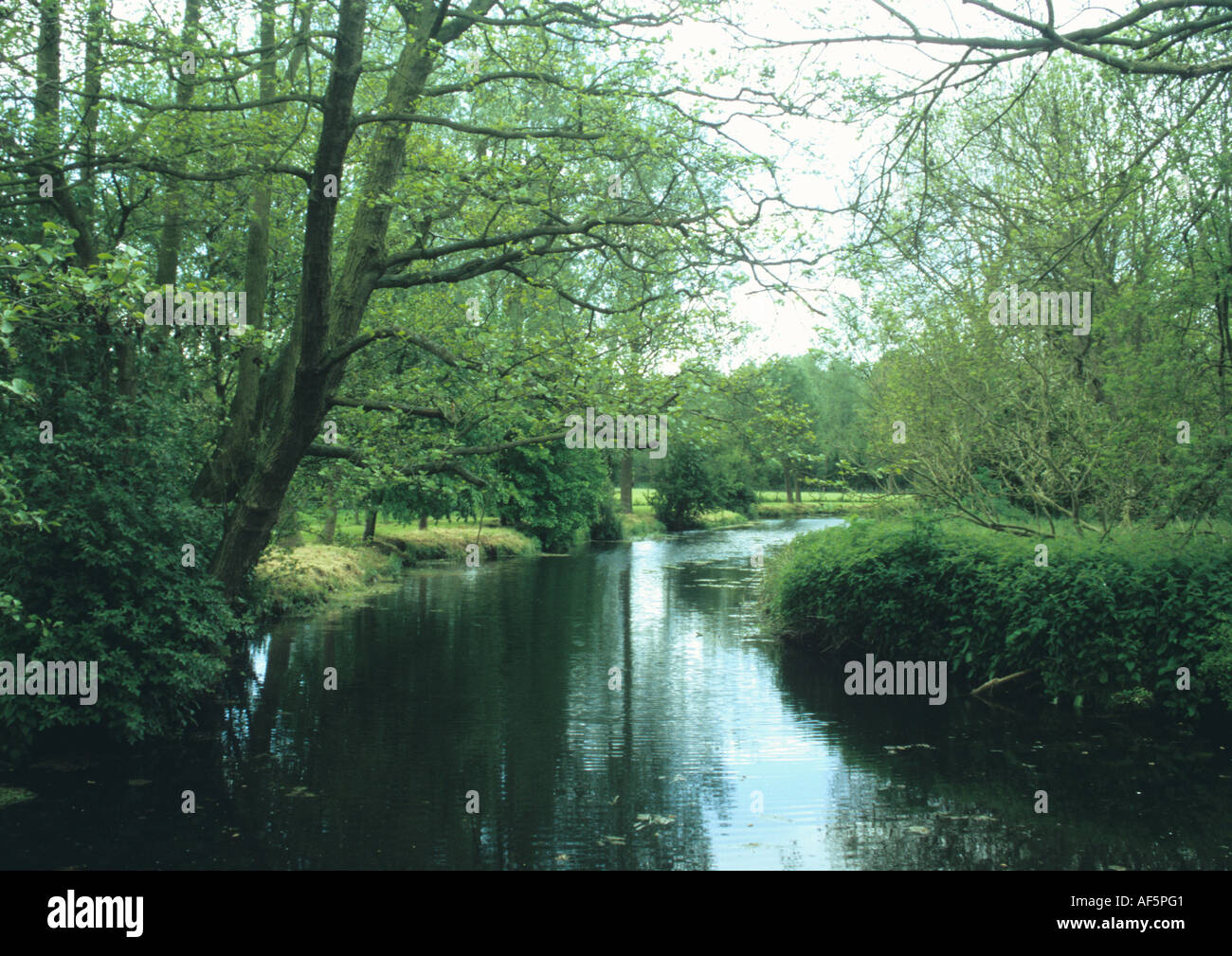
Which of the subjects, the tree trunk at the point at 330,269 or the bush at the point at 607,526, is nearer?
the tree trunk at the point at 330,269

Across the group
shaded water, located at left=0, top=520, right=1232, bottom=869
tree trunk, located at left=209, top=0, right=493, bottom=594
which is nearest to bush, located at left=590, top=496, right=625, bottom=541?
shaded water, located at left=0, top=520, right=1232, bottom=869

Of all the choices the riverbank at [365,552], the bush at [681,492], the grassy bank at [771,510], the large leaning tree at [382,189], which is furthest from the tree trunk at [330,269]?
the bush at [681,492]

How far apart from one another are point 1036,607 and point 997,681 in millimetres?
1215

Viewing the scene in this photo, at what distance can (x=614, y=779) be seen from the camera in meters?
8.30

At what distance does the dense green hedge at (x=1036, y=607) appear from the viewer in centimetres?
948

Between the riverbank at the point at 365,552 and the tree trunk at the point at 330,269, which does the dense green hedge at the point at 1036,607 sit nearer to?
the riverbank at the point at 365,552

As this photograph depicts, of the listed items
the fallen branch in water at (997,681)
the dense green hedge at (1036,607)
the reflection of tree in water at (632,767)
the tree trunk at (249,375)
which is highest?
the tree trunk at (249,375)

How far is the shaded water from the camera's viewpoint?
663 centimetres

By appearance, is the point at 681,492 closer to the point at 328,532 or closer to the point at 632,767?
the point at 328,532

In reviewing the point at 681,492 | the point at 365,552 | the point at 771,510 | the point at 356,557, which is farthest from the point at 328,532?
the point at 771,510

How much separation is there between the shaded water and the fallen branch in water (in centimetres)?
23

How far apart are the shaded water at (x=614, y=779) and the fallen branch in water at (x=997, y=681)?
23 cm

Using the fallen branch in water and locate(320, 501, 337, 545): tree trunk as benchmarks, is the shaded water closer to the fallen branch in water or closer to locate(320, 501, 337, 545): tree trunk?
the fallen branch in water
